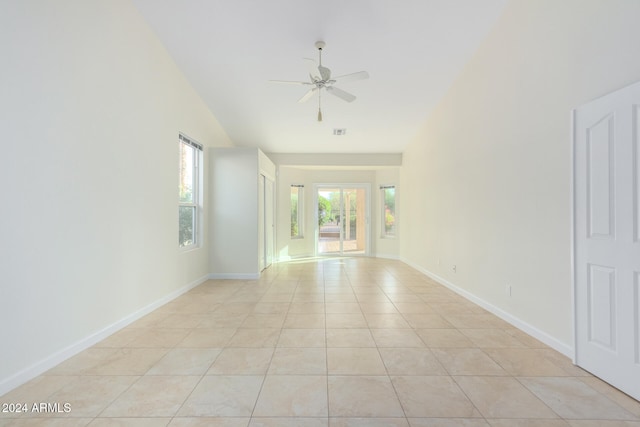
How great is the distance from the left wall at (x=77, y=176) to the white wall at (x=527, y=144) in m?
3.93

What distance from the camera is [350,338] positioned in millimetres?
2754

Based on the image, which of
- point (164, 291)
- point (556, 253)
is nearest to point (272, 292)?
point (164, 291)

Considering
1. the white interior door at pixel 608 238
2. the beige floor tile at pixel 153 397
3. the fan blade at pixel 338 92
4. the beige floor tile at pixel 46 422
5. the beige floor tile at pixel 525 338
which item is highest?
the fan blade at pixel 338 92

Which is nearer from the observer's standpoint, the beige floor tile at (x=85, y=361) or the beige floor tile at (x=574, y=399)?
the beige floor tile at (x=574, y=399)

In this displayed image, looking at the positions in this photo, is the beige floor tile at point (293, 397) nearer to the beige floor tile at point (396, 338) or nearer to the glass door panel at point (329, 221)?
the beige floor tile at point (396, 338)

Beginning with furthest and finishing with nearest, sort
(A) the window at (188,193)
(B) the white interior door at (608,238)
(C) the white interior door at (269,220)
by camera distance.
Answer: (C) the white interior door at (269,220) → (A) the window at (188,193) → (B) the white interior door at (608,238)

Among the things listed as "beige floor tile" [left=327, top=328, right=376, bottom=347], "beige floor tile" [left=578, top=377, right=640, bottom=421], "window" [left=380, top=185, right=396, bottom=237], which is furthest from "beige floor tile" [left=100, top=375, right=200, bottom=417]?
"window" [left=380, top=185, right=396, bottom=237]

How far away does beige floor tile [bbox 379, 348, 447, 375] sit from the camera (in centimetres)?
217

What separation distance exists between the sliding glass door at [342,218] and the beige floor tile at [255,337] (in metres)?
5.45

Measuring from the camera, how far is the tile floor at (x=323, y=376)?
169 centimetres

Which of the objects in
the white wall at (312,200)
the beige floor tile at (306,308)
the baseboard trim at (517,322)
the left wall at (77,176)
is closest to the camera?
the left wall at (77,176)

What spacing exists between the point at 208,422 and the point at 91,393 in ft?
2.95

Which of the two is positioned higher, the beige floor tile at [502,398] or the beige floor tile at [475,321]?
the beige floor tile at [475,321]

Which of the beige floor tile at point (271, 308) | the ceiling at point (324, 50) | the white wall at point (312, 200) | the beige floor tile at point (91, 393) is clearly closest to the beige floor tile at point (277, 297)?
the beige floor tile at point (271, 308)
